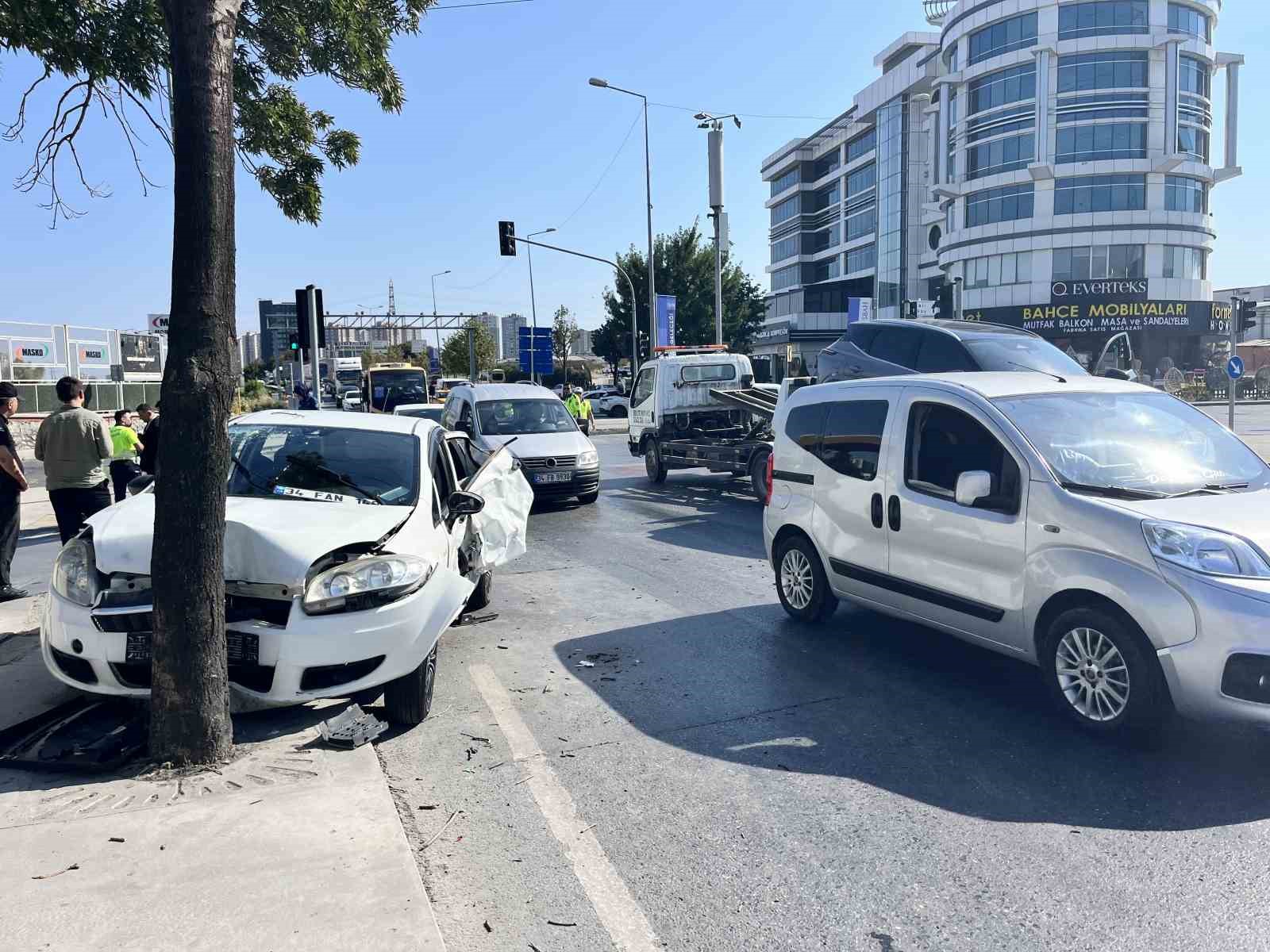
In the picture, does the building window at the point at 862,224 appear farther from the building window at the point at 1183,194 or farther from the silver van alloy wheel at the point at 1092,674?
the silver van alloy wheel at the point at 1092,674

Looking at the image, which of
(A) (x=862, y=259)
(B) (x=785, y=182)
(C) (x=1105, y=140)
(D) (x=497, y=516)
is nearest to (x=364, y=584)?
(D) (x=497, y=516)

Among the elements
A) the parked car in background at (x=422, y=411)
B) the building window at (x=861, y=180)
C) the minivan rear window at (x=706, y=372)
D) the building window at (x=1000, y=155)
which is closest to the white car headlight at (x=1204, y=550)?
the minivan rear window at (x=706, y=372)

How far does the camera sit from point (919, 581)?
5.79 metres

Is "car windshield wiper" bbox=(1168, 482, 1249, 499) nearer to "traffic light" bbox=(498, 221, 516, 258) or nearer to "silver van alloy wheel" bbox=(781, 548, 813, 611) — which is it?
"silver van alloy wheel" bbox=(781, 548, 813, 611)

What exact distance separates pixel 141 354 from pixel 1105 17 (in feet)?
173

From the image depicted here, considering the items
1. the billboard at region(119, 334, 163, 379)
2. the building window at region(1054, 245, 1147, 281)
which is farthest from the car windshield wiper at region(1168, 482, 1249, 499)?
the building window at region(1054, 245, 1147, 281)

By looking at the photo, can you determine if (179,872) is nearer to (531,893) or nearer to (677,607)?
(531,893)

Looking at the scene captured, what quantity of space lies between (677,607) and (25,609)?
510 centimetres

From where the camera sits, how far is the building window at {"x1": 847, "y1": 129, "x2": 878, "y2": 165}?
74.4m

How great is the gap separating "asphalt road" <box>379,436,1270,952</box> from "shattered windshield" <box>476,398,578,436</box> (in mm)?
8409

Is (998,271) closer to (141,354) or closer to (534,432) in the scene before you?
(141,354)

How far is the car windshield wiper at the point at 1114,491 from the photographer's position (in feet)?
15.9

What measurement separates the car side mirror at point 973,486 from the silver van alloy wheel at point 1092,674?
0.86 m

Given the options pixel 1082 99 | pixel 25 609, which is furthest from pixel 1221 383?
pixel 25 609
